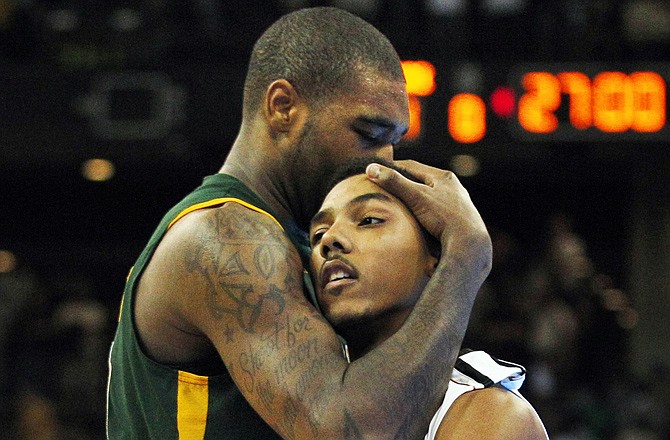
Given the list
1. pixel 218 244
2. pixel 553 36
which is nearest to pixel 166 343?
pixel 218 244

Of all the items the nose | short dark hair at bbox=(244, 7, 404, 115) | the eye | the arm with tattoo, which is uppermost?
short dark hair at bbox=(244, 7, 404, 115)

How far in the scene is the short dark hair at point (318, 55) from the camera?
311 centimetres

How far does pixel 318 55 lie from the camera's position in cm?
313

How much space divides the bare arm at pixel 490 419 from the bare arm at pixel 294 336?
5 cm

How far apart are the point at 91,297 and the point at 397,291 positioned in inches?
308

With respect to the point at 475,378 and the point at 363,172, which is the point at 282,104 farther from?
the point at 475,378

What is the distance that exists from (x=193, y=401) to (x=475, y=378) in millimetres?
606

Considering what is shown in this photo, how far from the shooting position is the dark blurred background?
8.80m

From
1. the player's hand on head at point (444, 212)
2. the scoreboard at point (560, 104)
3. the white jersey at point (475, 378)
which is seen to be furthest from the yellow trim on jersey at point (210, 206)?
the scoreboard at point (560, 104)

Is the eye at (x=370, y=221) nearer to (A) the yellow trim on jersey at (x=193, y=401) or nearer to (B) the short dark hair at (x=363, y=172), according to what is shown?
(B) the short dark hair at (x=363, y=172)

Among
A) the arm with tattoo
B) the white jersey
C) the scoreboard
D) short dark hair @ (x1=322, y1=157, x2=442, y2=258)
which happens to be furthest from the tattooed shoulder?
the scoreboard

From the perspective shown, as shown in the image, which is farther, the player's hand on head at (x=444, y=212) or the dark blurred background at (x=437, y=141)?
the dark blurred background at (x=437, y=141)

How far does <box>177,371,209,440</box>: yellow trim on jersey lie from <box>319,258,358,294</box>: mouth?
0.35 metres

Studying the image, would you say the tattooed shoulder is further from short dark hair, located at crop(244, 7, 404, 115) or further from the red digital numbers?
the red digital numbers
